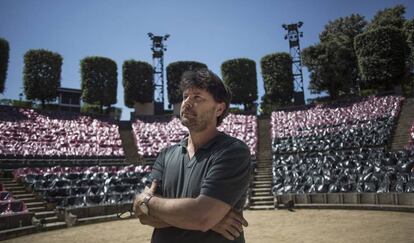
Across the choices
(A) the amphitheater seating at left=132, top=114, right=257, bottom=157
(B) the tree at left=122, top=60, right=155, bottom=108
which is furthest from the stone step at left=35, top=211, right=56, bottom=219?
(B) the tree at left=122, top=60, right=155, bottom=108

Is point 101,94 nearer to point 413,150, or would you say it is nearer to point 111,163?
point 111,163

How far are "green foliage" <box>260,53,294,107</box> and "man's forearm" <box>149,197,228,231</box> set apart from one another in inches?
1619

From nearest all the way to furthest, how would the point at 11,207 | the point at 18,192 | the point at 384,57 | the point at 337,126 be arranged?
the point at 11,207 < the point at 18,192 < the point at 337,126 < the point at 384,57

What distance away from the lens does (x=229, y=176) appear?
217 cm

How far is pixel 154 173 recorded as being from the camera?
2.73 m

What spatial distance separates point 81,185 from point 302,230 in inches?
457

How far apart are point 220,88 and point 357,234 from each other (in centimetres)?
911

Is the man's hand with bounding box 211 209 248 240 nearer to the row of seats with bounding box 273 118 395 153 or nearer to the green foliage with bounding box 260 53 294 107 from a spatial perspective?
the row of seats with bounding box 273 118 395 153

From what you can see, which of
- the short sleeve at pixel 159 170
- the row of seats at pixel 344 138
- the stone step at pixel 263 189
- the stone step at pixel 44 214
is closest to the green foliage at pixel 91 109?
the row of seats at pixel 344 138

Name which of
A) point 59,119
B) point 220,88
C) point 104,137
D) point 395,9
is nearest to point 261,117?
point 104,137

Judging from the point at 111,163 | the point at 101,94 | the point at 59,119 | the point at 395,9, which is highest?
the point at 395,9

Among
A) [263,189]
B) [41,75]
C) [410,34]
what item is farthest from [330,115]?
[41,75]

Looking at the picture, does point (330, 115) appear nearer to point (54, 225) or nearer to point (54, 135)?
point (54, 135)

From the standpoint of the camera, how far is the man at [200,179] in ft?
6.99
